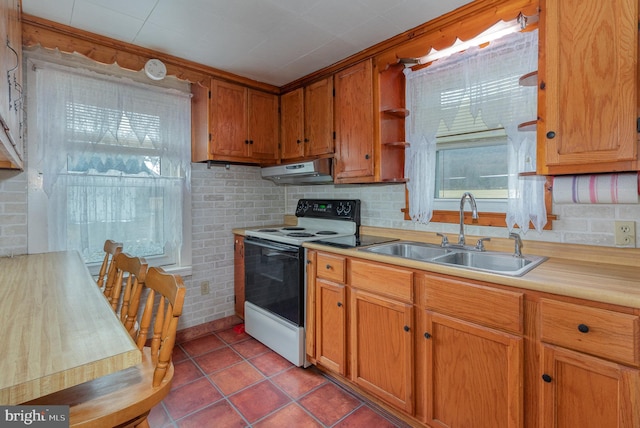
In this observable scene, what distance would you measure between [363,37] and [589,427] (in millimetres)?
2313

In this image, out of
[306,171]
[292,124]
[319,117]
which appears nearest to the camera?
[306,171]

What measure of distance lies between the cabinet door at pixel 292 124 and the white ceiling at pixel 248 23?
0.48 meters

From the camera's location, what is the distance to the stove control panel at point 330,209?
2693mm

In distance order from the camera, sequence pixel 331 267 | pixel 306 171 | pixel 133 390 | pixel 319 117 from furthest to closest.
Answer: pixel 319 117, pixel 306 171, pixel 331 267, pixel 133 390

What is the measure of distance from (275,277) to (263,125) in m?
1.46

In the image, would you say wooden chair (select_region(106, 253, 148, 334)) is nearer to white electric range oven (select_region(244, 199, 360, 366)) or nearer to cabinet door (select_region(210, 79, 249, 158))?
white electric range oven (select_region(244, 199, 360, 366))

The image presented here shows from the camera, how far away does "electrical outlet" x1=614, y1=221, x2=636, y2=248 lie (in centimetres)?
150

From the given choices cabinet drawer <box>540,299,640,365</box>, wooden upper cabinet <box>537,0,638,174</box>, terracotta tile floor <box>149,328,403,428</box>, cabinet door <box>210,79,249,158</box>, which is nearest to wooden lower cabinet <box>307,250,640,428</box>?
cabinet drawer <box>540,299,640,365</box>

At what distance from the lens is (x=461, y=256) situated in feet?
6.33

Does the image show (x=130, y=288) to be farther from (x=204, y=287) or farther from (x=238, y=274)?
(x=238, y=274)

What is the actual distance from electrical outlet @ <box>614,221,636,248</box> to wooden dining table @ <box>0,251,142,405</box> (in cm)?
204

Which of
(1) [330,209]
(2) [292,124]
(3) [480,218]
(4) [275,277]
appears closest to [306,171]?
(1) [330,209]

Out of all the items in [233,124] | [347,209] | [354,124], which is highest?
[233,124]

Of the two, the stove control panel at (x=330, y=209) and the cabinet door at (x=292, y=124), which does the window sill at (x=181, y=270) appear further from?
the cabinet door at (x=292, y=124)
